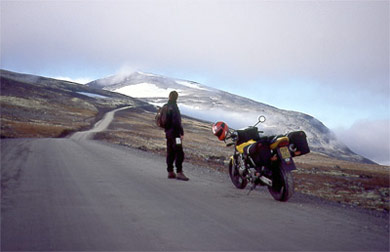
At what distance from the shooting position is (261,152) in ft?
26.7

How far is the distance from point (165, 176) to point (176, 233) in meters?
6.51

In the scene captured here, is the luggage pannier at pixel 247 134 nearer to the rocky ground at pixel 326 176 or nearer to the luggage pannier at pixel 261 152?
the luggage pannier at pixel 261 152

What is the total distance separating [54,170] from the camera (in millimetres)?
11078

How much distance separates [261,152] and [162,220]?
10.4 ft

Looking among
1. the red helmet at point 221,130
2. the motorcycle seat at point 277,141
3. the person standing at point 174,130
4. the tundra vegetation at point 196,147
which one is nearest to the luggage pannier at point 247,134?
the red helmet at point 221,130

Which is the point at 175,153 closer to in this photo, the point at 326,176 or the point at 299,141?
the point at 299,141

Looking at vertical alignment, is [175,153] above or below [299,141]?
below

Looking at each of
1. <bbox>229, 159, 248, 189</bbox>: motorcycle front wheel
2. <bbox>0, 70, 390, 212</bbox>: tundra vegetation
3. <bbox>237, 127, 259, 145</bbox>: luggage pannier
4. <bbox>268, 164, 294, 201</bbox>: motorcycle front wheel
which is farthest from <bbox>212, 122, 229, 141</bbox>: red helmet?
<bbox>0, 70, 390, 212</bbox>: tundra vegetation

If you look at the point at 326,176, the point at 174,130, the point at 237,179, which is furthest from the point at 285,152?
the point at 326,176

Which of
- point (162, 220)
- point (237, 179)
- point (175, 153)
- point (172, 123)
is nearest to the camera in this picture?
point (162, 220)

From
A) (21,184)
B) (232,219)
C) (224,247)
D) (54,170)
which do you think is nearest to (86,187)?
(21,184)

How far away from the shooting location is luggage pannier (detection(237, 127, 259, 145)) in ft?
30.6

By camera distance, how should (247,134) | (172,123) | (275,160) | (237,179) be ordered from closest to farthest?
(275,160) → (247,134) → (237,179) → (172,123)

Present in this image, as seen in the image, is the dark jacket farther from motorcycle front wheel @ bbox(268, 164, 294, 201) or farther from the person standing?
motorcycle front wheel @ bbox(268, 164, 294, 201)
